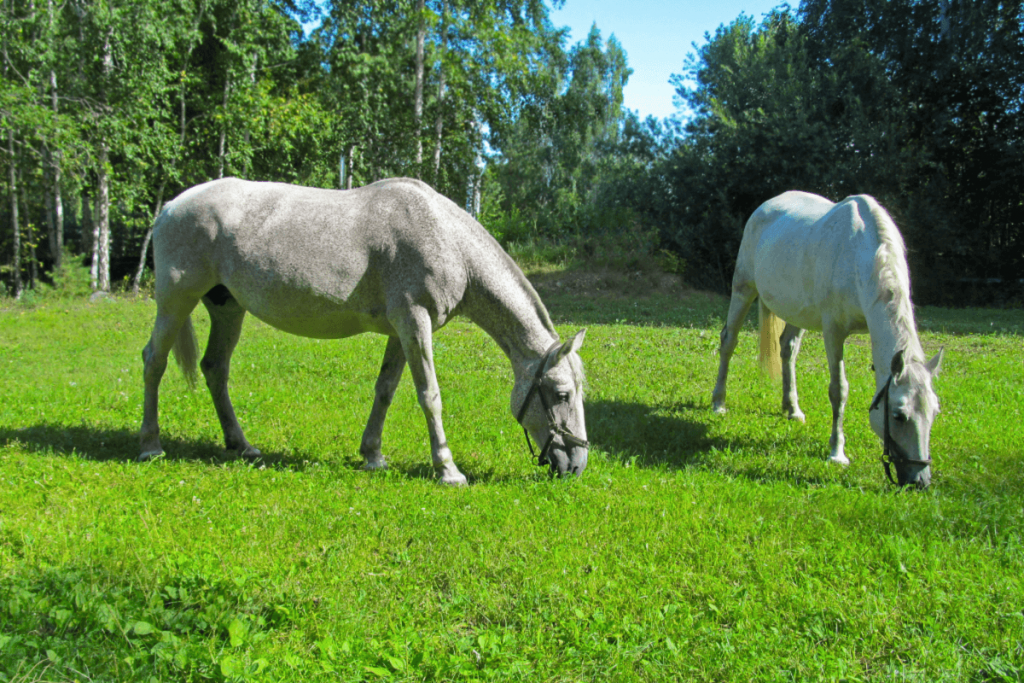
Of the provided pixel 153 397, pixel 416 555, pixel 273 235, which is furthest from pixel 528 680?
pixel 153 397

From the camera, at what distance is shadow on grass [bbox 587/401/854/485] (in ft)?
19.6

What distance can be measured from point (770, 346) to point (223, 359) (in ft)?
20.6

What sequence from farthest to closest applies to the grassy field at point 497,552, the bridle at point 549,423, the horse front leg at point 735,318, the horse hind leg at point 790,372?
the horse front leg at point 735,318
the horse hind leg at point 790,372
the bridle at point 549,423
the grassy field at point 497,552

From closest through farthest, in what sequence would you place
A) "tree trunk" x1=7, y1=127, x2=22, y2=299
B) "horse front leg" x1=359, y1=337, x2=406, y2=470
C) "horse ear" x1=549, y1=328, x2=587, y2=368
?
"horse ear" x1=549, y1=328, x2=587, y2=368 < "horse front leg" x1=359, y1=337, x2=406, y2=470 < "tree trunk" x1=7, y1=127, x2=22, y2=299

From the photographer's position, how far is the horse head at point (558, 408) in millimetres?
5227

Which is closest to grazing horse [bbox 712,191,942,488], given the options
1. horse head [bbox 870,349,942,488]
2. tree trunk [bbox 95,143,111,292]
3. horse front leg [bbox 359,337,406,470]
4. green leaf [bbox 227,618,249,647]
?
horse head [bbox 870,349,942,488]

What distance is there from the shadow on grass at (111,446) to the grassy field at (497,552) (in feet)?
0.13

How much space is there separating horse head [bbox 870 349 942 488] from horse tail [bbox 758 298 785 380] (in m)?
3.18

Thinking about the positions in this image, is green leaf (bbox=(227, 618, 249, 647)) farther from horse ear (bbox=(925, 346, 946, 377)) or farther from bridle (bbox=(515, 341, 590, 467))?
horse ear (bbox=(925, 346, 946, 377))

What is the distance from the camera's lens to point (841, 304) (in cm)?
619

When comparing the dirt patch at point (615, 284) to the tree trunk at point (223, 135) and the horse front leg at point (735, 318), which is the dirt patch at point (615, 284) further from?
the tree trunk at point (223, 135)

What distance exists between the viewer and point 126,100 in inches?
811

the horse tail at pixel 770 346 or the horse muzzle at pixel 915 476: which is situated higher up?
the horse tail at pixel 770 346

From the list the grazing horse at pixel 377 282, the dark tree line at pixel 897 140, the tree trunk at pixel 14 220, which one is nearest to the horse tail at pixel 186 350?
the grazing horse at pixel 377 282
